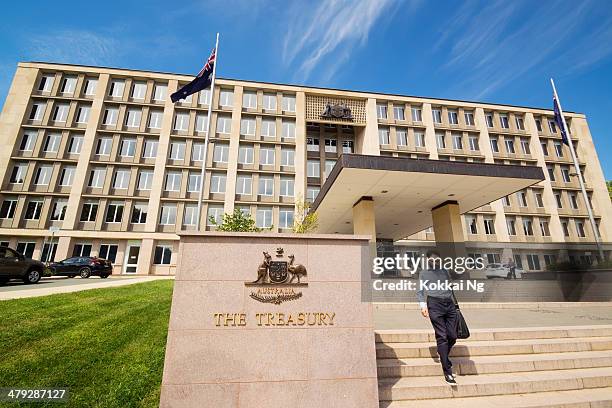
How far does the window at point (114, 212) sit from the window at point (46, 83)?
16141mm

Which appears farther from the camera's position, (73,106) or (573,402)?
(73,106)

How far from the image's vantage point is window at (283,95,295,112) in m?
37.2

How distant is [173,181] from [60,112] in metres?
15.3

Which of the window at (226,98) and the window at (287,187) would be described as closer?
the window at (287,187)

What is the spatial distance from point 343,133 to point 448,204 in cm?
2473

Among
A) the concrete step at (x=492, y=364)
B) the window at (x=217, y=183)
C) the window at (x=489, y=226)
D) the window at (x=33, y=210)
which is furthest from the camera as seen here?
the window at (x=489, y=226)

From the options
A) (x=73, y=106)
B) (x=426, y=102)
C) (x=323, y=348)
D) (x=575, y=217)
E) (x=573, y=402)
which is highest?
(x=426, y=102)

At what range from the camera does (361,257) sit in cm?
500

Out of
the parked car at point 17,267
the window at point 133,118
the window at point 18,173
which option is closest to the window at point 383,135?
the window at point 133,118

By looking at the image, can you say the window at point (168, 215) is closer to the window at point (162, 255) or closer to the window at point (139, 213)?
the window at point (139, 213)

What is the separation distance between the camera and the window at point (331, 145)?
125ft

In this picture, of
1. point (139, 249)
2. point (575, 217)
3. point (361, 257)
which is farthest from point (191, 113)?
point (575, 217)

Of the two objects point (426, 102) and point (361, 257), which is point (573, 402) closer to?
point (361, 257)

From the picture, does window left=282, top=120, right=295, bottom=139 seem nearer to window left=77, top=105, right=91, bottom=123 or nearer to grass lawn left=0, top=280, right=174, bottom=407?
window left=77, top=105, right=91, bottom=123
